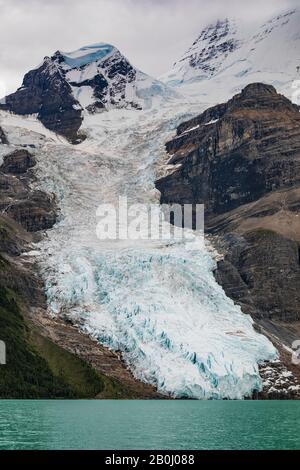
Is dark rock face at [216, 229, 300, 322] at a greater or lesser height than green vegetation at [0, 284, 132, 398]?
greater

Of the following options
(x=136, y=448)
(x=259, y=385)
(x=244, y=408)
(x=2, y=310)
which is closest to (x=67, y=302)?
(x=2, y=310)

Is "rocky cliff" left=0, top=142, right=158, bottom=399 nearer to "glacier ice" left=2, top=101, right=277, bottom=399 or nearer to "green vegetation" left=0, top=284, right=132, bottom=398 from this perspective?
"green vegetation" left=0, top=284, right=132, bottom=398

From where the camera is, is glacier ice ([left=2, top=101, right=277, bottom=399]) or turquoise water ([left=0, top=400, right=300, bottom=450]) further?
glacier ice ([left=2, top=101, right=277, bottom=399])

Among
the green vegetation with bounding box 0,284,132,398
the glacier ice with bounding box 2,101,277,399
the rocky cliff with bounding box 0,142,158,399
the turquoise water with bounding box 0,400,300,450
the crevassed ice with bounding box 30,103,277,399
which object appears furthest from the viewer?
the crevassed ice with bounding box 30,103,277,399

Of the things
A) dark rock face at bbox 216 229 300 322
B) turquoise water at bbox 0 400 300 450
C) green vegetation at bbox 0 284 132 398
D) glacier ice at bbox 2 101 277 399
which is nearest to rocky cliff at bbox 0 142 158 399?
green vegetation at bbox 0 284 132 398

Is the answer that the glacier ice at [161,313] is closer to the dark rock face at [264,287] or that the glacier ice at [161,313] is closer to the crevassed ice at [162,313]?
Result: the crevassed ice at [162,313]

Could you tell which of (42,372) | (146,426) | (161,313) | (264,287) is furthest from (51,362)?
(146,426)

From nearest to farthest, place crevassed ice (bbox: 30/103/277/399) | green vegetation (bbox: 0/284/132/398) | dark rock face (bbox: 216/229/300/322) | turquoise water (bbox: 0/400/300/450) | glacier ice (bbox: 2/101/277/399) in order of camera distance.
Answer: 1. turquoise water (bbox: 0/400/300/450)
2. green vegetation (bbox: 0/284/132/398)
3. glacier ice (bbox: 2/101/277/399)
4. crevassed ice (bbox: 30/103/277/399)
5. dark rock face (bbox: 216/229/300/322)

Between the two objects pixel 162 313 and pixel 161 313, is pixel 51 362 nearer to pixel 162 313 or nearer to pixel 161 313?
pixel 161 313

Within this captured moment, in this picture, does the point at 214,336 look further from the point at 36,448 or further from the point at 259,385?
the point at 36,448
